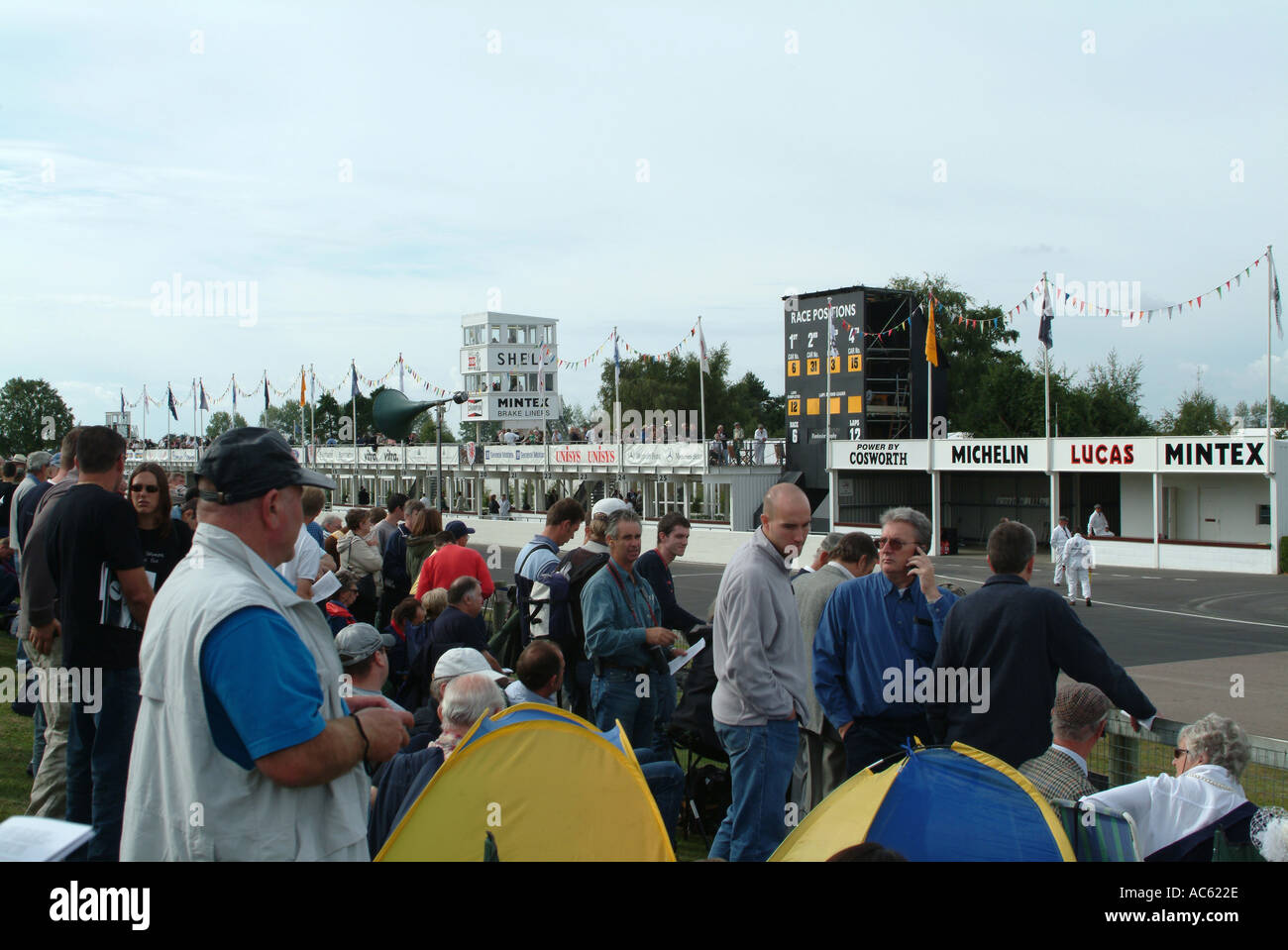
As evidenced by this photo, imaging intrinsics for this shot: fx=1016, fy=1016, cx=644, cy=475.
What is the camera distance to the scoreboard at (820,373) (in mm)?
40844

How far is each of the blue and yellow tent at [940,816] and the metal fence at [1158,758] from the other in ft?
4.41

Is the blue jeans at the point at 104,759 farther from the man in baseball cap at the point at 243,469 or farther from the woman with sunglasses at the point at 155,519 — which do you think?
the man in baseball cap at the point at 243,469

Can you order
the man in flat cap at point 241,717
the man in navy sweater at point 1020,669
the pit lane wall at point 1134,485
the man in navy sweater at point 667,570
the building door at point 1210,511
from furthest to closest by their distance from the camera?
the building door at point 1210,511, the pit lane wall at point 1134,485, the man in navy sweater at point 667,570, the man in navy sweater at point 1020,669, the man in flat cap at point 241,717

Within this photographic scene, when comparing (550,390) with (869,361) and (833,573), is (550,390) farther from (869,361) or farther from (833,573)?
(833,573)

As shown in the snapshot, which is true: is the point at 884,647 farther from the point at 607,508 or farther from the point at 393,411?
the point at 393,411

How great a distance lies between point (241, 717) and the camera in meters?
2.28

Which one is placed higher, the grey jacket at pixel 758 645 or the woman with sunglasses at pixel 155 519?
the woman with sunglasses at pixel 155 519

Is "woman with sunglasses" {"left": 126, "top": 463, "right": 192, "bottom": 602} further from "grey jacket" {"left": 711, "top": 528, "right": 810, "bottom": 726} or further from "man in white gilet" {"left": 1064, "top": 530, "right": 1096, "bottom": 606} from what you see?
"man in white gilet" {"left": 1064, "top": 530, "right": 1096, "bottom": 606}

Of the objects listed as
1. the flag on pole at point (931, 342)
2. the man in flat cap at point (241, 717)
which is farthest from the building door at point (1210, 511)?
the man in flat cap at point (241, 717)

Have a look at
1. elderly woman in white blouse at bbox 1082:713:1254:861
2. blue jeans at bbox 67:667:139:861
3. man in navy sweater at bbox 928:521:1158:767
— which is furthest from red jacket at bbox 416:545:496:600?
elderly woman in white blouse at bbox 1082:713:1254:861

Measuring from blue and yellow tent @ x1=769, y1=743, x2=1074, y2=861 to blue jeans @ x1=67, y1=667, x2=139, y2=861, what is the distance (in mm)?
3176

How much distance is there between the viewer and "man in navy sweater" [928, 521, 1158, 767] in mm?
4594

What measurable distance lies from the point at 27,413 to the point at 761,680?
75.0 meters
